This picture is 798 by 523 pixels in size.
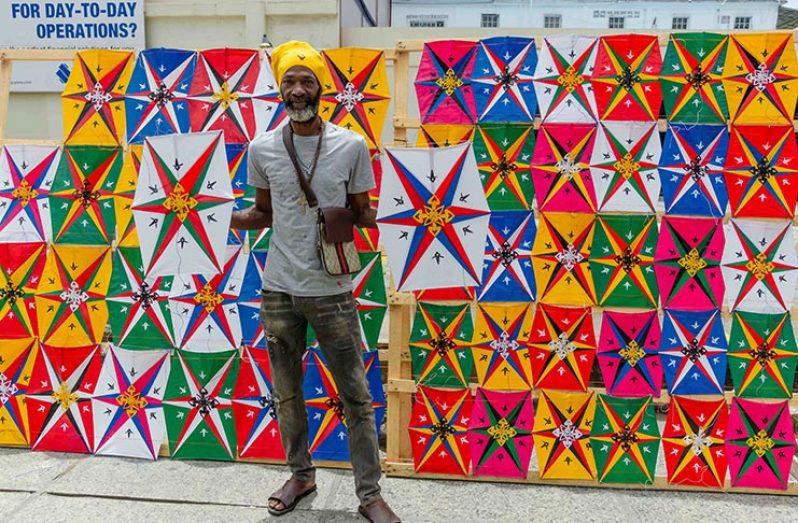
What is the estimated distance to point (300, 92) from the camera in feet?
8.22

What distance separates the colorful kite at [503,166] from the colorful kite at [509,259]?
0.07 metres

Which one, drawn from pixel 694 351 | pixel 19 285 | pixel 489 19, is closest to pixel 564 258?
pixel 694 351

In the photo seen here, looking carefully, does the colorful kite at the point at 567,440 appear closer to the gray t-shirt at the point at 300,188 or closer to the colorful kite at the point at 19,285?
the gray t-shirt at the point at 300,188

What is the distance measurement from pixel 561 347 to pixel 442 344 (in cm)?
61

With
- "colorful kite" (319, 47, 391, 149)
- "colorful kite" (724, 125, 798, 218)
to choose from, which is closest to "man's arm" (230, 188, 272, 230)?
"colorful kite" (319, 47, 391, 149)

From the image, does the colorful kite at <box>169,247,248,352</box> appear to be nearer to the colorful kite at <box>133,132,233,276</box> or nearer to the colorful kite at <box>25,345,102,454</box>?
the colorful kite at <box>133,132,233,276</box>

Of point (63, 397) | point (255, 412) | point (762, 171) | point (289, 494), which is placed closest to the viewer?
point (289, 494)

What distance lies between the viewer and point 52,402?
345cm

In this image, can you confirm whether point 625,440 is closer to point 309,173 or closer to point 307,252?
point 307,252

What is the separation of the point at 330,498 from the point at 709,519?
5.92 feet

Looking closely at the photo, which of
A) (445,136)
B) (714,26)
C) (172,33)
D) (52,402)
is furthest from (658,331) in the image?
(714,26)

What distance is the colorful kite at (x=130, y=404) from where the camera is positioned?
11.1ft

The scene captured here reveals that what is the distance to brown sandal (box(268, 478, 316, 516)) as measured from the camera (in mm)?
2863

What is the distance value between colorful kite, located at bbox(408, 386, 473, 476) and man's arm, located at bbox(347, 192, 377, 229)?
1024 millimetres
